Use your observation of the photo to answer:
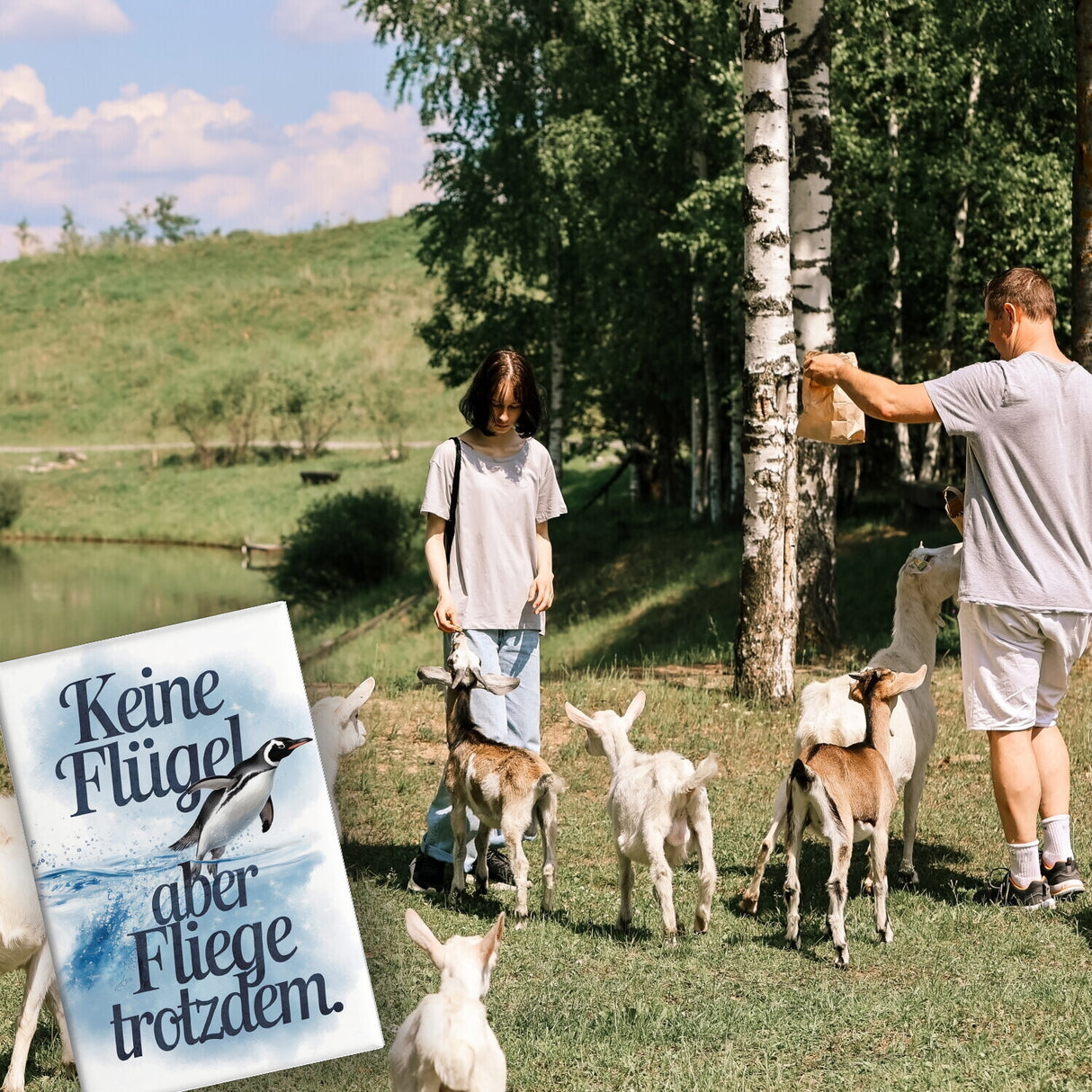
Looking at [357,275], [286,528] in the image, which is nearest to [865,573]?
[286,528]

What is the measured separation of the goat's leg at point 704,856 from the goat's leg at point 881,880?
0.65 metres

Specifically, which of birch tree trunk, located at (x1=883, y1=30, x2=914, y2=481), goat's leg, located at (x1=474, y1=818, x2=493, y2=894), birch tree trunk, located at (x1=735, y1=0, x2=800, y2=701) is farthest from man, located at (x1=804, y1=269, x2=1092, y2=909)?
birch tree trunk, located at (x1=883, y1=30, x2=914, y2=481)

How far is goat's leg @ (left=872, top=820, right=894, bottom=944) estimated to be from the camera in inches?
200

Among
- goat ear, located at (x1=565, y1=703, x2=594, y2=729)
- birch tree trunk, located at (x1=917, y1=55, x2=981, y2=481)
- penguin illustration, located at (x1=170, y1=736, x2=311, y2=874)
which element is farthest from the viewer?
birch tree trunk, located at (x1=917, y1=55, x2=981, y2=481)

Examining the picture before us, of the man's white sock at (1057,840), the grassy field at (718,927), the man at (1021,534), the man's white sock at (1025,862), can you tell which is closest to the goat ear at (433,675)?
the grassy field at (718,927)

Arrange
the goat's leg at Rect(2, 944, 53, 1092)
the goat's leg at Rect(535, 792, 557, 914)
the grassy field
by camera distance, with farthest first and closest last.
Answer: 1. the goat's leg at Rect(535, 792, 557, 914)
2. the grassy field
3. the goat's leg at Rect(2, 944, 53, 1092)

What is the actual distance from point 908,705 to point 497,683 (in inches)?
76.5

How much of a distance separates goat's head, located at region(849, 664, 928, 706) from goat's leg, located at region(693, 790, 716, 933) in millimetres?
882

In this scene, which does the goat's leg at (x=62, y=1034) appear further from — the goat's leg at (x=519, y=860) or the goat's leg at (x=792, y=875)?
the goat's leg at (x=792, y=875)

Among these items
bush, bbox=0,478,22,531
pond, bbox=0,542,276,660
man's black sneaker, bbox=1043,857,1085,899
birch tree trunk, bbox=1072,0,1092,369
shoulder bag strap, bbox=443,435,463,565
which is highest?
birch tree trunk, bbox=1072,0,1092,369

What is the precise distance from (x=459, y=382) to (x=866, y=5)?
13.2 m

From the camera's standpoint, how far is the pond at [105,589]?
93.8ft

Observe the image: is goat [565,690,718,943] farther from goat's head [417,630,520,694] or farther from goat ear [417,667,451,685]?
goat ear [417,667,451,685]

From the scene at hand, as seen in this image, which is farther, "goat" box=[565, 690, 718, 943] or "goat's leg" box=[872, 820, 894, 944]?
"goat's leg" box=[872, 820, 894, 944]
